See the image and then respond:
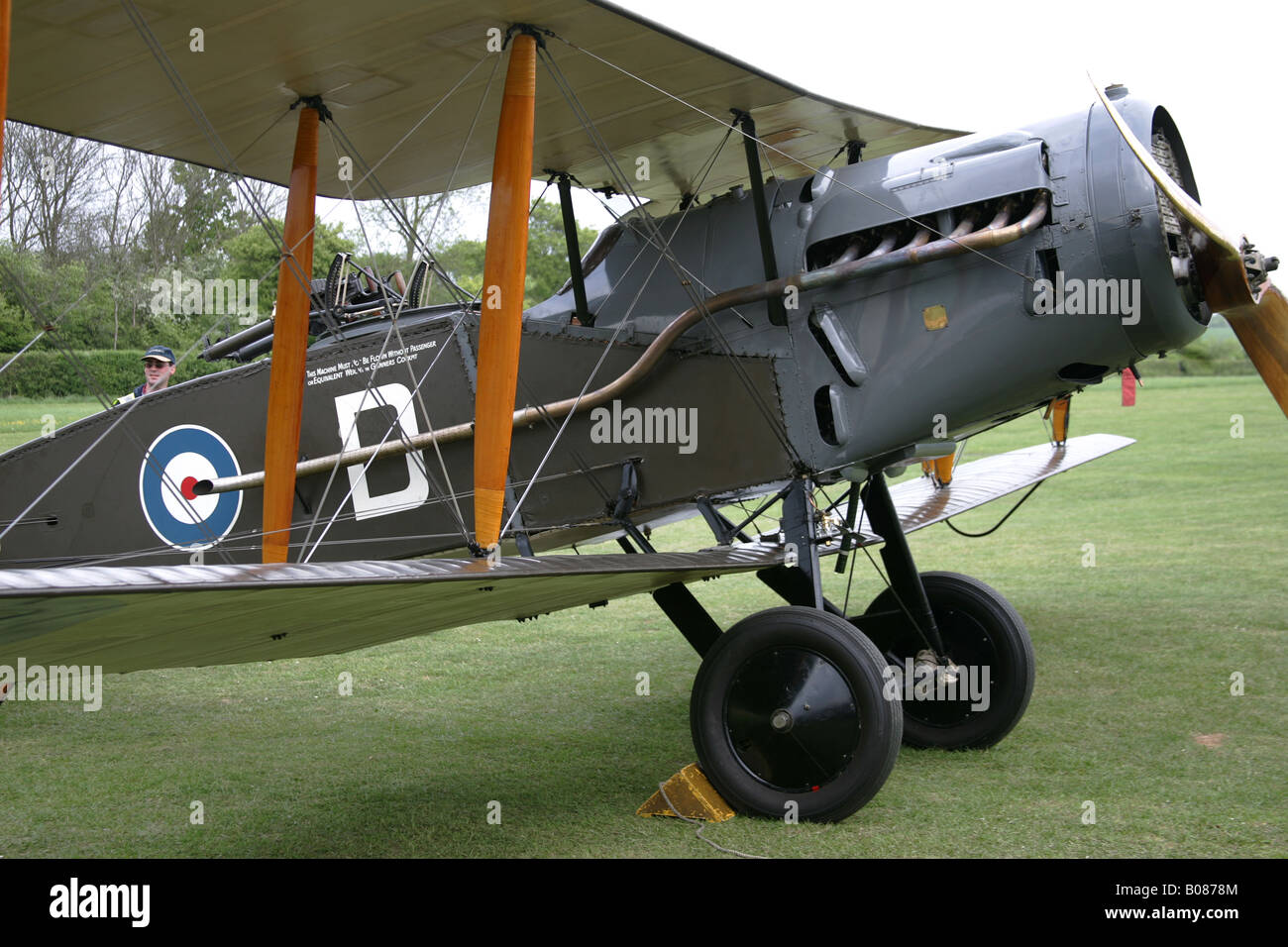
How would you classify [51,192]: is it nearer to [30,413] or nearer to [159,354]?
[30,413]

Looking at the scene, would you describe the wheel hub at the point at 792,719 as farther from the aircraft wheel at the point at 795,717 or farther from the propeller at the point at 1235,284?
the propeller at the point at 1235,284

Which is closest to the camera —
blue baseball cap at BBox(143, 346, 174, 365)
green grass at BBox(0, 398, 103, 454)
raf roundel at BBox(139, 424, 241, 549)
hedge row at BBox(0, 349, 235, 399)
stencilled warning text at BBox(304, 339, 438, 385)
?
stencilled warning text at BBox(304, 339, 438, 385)

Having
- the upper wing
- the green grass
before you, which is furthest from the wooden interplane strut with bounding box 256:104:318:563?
the green grass

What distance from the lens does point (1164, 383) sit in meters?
32.4

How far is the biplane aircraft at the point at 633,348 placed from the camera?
423 cm

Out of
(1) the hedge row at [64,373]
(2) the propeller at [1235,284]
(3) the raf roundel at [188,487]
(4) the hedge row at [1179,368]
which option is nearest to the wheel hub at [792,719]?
(2) the propeller at [1235,284]
